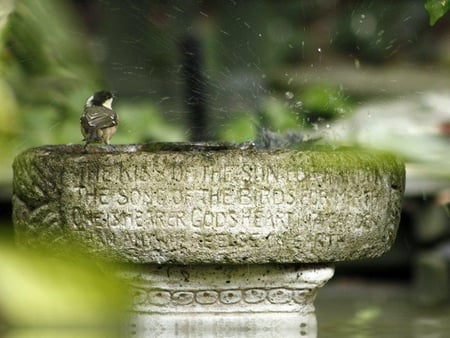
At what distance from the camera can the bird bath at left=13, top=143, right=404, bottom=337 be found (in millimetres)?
4648

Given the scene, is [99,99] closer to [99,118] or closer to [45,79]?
[99,118]

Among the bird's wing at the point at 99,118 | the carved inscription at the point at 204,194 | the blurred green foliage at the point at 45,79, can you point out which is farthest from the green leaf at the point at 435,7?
the blurred green foliage at the point at 45,79

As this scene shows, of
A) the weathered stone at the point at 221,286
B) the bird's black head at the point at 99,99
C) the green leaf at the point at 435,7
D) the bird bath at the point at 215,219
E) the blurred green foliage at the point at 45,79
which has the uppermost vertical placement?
the blurred green foliage at the point at 45,79

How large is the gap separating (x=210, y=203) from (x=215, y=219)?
49 millimetres

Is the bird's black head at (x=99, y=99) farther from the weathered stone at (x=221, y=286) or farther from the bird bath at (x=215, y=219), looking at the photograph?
the weathered stone at (x=221, y=286)

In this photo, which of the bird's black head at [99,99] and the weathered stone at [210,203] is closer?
the weathered stone at [210,203]

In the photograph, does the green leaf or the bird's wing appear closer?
the green leaf

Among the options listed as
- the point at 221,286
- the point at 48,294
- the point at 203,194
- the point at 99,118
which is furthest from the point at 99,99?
the point at 48,294

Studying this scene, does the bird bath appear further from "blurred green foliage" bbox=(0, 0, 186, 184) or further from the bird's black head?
"blurred green foliage" bbox=(0, 0, 186, 184)

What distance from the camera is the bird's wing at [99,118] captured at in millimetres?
4891

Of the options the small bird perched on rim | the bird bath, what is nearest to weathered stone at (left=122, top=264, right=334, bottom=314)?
the bird bath

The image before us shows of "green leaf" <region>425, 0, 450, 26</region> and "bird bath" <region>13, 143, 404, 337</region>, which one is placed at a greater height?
"green leaf" <region>425, 0, 450, 26</region>

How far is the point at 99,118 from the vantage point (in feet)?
16.1

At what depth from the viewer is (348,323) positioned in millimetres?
6188
